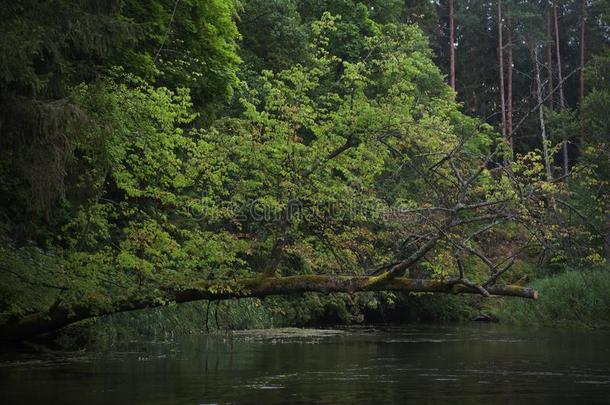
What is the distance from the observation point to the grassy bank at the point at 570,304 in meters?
26.4

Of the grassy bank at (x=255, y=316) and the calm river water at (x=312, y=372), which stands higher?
the grassy bank at (x=255, y=316)

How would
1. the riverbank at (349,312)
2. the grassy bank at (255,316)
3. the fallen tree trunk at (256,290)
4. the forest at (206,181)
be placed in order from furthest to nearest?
the riverbank at (349,312) < the grassy bank at (255,316) < the fallen tree trunk at (256,290) < the forest at (206,181)

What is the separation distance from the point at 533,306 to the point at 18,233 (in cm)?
1984

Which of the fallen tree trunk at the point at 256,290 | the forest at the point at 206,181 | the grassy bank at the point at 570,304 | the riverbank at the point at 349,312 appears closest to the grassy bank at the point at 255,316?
the riverbank at the point at 349,312

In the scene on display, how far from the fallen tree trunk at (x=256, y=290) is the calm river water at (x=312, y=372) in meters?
0.64

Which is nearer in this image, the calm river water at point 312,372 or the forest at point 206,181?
the calm river water at point 312,372

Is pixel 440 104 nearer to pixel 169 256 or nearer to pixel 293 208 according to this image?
pixel 293 208

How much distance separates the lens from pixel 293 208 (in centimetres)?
1650

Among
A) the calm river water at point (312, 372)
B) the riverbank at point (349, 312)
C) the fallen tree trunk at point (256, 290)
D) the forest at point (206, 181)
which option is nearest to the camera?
the calm river water at point (312, 372)

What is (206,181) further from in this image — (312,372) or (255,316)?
(255,316)

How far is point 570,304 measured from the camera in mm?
27688

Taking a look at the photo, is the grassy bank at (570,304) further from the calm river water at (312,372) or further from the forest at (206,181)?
the forest at (206,181)

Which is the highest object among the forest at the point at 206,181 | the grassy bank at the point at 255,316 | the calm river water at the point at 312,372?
the forest at the point at 206,181

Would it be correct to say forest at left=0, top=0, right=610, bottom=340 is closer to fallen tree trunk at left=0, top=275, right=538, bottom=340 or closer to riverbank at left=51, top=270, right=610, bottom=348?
fallen tree trunk at left=0, top=275, right=538, bottom=340
